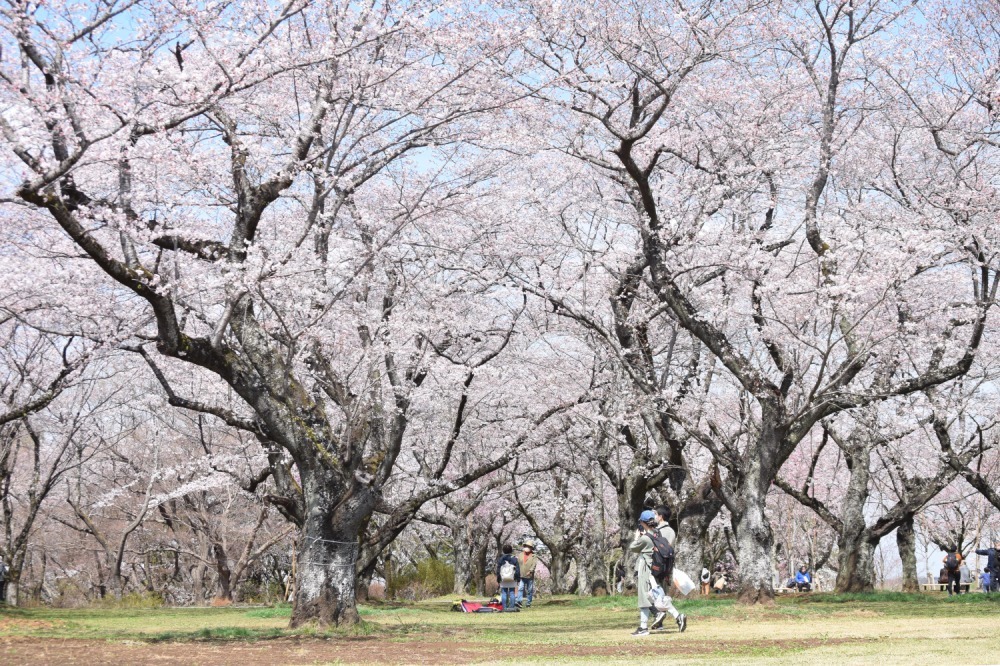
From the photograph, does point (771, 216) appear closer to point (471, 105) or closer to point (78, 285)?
point (471, 105)

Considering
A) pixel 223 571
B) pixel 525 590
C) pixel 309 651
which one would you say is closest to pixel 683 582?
pixel 309 651

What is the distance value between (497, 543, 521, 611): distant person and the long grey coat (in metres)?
7.82

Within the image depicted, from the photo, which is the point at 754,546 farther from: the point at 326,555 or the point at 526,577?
the point at 326,555

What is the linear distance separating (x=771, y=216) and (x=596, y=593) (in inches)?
509

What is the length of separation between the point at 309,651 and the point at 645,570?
4221mm

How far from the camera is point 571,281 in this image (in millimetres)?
20750

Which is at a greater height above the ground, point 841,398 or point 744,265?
point 744,265

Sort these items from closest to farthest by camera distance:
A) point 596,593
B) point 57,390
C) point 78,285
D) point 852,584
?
point 78,285
point 57,390
point 852,584
point 596,593

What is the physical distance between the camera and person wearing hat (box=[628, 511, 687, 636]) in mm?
11734

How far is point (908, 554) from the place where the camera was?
2386 centimetres

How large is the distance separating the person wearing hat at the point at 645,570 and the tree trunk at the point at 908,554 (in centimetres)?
1368

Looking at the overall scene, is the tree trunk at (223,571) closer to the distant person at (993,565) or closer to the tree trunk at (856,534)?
the tree trunk at (856,534)

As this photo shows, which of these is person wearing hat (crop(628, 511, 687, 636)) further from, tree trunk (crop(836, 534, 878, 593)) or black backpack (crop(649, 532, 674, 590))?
tree trunk (crop(836, 534, 878, 593))

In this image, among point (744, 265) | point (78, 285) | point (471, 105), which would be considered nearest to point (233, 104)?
point (471, 105)
